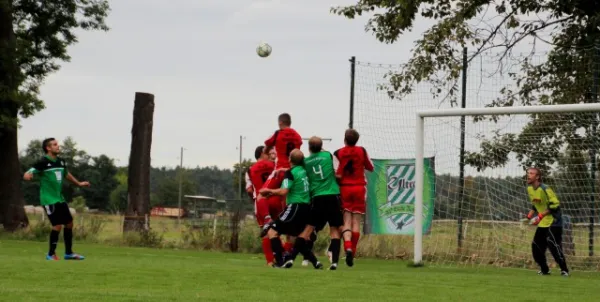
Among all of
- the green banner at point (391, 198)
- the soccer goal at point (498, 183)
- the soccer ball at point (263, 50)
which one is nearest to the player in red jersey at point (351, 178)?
the soccer goal at point (498, 183)

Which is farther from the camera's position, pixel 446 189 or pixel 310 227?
pixel 446 189

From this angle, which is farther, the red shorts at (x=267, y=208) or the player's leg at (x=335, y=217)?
the red shorts at (x=267, y=208)

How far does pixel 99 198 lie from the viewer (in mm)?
104938

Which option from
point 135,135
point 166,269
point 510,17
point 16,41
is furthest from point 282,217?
point 16,41

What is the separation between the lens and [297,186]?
14.4 metres

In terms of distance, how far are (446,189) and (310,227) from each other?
411 cm

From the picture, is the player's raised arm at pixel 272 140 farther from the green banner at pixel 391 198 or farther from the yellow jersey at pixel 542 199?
the green banner at pixel 391 198

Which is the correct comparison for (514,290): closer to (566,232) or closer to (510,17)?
(566,232)

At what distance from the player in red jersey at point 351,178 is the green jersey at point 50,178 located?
4.06 metres

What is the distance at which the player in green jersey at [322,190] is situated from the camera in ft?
48.2

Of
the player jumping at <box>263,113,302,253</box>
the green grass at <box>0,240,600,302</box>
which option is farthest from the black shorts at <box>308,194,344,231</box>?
the green grass at <box>0,240,600,302</box>

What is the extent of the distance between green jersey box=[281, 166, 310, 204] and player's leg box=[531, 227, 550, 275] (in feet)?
13.0

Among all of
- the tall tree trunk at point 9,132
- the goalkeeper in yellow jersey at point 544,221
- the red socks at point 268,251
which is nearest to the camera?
the red socks at point 268,251

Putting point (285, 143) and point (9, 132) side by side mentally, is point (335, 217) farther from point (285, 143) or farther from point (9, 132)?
point (9, 132)
